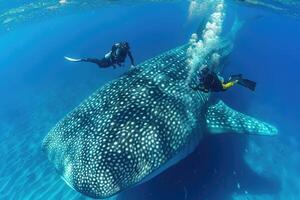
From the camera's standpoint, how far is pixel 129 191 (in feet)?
38.0

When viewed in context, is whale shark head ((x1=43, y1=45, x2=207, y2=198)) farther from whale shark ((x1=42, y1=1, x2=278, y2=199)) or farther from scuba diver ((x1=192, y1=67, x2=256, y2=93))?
scuba diver ((x1=192, y1=67, x2=256, y2=93))

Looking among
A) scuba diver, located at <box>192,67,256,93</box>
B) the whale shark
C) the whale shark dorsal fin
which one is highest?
scuba diver, located at <box>192,67,256,93</box>

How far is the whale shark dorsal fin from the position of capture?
414 inches

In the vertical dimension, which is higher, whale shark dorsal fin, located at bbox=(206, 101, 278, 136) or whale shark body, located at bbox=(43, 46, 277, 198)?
whale shark body, located at bbox=(43, 46, 277, 198)

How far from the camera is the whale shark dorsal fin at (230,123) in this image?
10.5 m

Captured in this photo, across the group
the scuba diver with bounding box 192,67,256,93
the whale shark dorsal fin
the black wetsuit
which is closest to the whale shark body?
the whale shark dorsal fin

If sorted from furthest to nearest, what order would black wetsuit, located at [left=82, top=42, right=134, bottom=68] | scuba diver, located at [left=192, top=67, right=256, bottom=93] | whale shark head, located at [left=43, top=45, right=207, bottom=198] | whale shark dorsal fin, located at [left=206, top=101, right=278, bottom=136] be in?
black wetsuit, located at [left=82, top=42, right=134, bottom=68] < whale shark dorsal fin, located at [left=206, top=101, right=278, bottom=136] < scuba diver, located at [left=192, top=67, right=256, bottom=93] < whale shark head, located at [left=43, top=45, right=207, bottom=198]

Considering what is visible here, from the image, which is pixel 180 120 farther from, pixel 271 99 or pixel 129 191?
pixel 271 99

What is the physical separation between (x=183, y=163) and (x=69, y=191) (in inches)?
189

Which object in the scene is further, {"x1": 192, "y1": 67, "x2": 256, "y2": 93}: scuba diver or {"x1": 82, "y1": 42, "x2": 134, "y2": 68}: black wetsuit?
{"x1": 82, "y1": 42, "x2": 134, "y2": 68}: black wetsuit

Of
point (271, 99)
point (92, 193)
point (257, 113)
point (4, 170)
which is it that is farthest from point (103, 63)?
point (271, 99)

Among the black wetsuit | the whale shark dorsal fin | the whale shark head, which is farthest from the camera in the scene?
the black wetsuit

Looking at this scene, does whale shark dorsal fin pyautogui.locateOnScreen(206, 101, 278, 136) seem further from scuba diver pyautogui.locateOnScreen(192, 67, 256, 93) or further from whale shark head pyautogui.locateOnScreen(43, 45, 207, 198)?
scuba diver pyautogui.locateOnScreen(192, 67, 256, 93)

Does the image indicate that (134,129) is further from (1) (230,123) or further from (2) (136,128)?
(1) (230,123)
